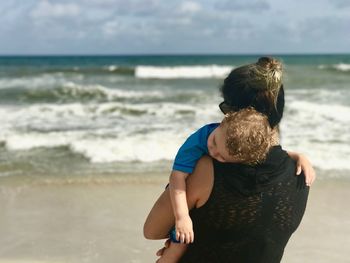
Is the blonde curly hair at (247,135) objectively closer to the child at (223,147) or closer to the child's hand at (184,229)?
the child at (223,147)

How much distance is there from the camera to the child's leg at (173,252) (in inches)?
84.2

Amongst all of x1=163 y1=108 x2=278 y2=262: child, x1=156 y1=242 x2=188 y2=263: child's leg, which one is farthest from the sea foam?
x1=163 y1=108 x2=278 y2=262: child

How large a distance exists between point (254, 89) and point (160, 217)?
1.99 ft

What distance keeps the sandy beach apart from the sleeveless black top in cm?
231

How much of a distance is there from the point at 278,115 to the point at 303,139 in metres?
7.28

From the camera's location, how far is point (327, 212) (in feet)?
17.4

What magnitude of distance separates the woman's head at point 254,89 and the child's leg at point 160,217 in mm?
422

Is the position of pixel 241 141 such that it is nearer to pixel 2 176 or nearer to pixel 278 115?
pixel 278 115

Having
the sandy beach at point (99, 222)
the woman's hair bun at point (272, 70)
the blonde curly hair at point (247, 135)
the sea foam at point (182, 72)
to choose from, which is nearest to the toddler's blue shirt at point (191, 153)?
the blonde curly hair at point (247, 135)

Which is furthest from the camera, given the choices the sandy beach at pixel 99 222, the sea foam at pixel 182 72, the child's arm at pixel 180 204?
the sea foam at pixel 182 72

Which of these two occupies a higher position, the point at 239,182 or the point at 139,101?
the point at 239,182

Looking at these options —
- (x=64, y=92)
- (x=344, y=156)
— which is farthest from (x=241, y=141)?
(x=64, y=92)

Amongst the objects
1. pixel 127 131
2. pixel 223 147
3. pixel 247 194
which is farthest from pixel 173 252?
pixel 127 131

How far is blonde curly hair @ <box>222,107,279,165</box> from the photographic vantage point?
181 cm
